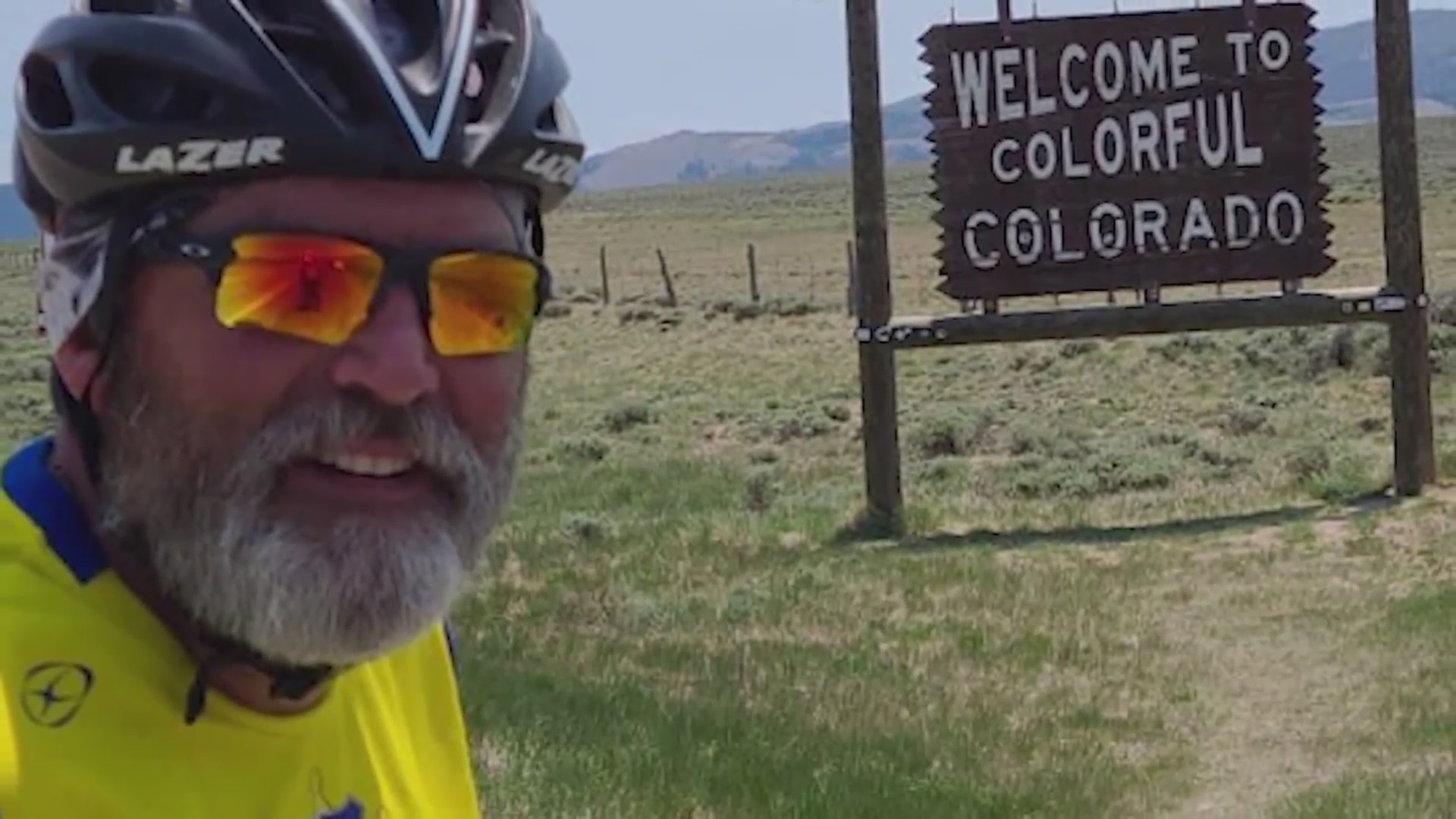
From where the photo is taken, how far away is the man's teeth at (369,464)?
6.25ft

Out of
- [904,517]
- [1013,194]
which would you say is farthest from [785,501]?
[1013,194]

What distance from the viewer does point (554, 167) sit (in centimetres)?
212

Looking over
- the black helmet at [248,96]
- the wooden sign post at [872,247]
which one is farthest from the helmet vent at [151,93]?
the wooden sign post at [872,247]

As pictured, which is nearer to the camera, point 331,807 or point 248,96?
point 248,96

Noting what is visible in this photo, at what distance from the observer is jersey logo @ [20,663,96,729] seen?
1.76m

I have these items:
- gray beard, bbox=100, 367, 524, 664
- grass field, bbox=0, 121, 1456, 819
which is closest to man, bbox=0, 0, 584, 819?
gray beard, bbox=100, 367, 524, 664

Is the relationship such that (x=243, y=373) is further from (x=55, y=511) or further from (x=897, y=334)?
(x=897, y=334)

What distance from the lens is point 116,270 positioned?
74.3 inches

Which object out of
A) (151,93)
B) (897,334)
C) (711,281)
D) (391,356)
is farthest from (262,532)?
(711,281)

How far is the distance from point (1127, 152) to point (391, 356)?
41.4ft

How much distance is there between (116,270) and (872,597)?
31.3 feet

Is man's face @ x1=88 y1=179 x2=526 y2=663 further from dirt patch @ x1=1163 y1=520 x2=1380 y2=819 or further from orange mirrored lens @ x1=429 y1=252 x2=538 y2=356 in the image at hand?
dirt patch @ x1=1163 y1=520 x2=1380 y2=819

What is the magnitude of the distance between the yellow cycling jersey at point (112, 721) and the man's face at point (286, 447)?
0.06 meters

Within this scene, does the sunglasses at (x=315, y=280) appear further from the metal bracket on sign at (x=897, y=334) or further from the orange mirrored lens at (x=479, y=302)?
the metal bracket on sign at (x=897, y=334)
